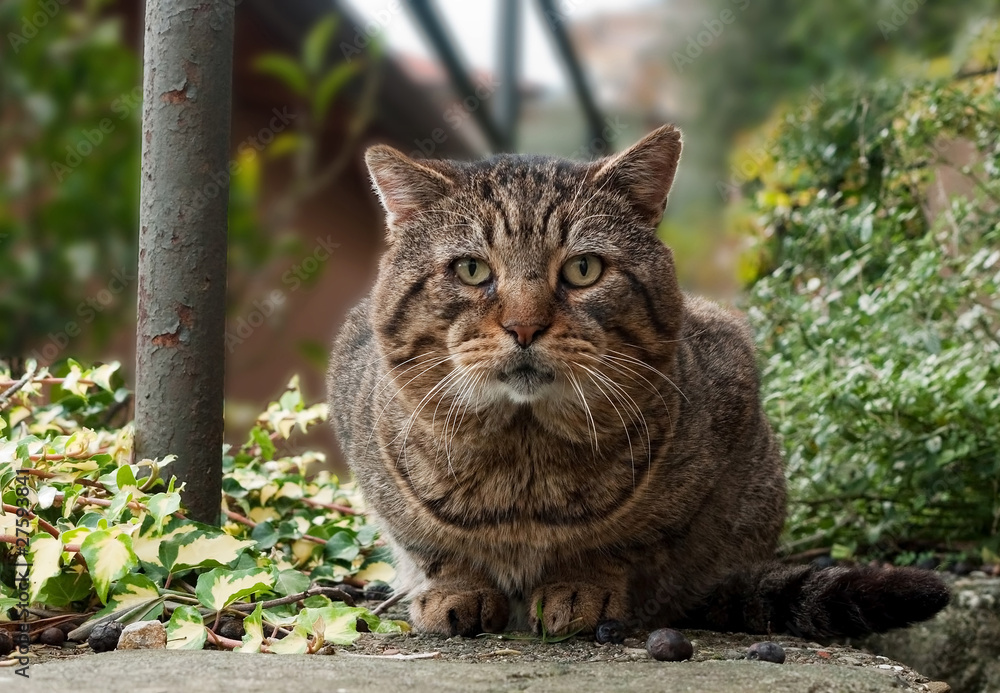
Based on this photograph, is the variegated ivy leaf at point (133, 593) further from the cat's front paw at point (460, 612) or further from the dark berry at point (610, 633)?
the dark berry at point (610, 633)

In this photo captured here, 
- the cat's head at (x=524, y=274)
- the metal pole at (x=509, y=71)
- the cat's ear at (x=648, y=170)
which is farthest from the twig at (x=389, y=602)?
the metal pole at (x=509, y=71)

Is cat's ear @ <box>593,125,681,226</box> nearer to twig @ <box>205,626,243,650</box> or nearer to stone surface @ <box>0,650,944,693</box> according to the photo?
stone surface @ <box>0,650,944,693</box>

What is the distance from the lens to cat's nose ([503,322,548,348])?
7.68 ft

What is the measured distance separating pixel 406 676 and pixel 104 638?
0.75 metres

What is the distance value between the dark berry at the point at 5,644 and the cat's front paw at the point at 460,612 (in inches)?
36.9

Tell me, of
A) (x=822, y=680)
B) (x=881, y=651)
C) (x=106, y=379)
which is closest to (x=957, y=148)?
(x=881, y=651)

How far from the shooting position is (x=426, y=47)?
5.49 m

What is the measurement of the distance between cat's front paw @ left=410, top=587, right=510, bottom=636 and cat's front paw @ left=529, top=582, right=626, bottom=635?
0.09m

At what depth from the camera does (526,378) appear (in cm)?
239

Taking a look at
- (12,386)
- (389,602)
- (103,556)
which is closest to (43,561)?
(103,556)

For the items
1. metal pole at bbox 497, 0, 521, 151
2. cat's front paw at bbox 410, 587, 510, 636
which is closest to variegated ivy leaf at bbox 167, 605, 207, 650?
cat's front paw at bbox 410, 587, 510, 636

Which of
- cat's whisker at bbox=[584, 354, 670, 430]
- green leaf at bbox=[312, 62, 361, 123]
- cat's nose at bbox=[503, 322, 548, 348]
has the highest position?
green leaf at bbox=[312, 62, 361, 123]

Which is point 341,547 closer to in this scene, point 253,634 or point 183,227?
point 253,634

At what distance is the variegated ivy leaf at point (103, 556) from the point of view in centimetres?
208
